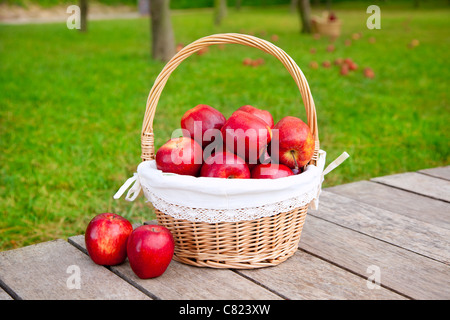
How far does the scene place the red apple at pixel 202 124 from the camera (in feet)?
6.12

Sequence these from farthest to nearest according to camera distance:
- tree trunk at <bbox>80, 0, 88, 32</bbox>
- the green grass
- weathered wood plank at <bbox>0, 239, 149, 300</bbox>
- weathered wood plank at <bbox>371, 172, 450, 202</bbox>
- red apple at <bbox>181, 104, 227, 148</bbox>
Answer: tree trunk at <bbox>80, 0, 88, 32</bbox>
the green grass
weathered wood plank at <bbox>371, 172, 450, 202</bbox>
red apple at <bbox>181, 104, 227, 148</bbox>
weathered wood plank at <bbox>0, 239, 149, 300</bbox>

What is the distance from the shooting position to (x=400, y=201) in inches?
94.8

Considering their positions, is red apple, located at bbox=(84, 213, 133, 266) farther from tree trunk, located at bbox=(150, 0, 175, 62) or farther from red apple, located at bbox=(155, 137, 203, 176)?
tree trunk, located at bbox=(150, 0, 175, 62)

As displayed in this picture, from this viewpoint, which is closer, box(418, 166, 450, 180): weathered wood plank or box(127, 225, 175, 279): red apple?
box(127, 225, 175, 279): red apple

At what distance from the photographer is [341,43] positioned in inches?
383

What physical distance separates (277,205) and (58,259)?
78 cm

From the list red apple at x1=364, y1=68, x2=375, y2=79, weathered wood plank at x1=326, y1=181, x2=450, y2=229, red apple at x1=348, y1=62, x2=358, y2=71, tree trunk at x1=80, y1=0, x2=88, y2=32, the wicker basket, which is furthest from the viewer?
tree trunk at x1=80, y1=0, x2=88, y2=32

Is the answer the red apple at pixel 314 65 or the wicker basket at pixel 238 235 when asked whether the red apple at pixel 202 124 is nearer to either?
the wicker basket at pixel 238 235

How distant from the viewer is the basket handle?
1.74 meters

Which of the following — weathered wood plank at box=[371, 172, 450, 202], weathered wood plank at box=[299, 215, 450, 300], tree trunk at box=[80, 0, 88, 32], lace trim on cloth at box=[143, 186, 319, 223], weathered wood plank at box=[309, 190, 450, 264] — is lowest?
weathered wood plank at box=[299, 215, 450, 300]

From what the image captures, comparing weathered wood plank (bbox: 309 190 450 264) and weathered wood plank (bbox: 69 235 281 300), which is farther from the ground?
weathered wood plank (bbox: 309 190 450 264)

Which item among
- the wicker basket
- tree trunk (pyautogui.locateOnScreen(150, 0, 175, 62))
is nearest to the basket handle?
the wicker basket

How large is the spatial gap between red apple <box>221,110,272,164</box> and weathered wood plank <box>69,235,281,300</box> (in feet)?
1.32

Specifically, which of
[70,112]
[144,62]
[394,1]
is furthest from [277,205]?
[394,1]
